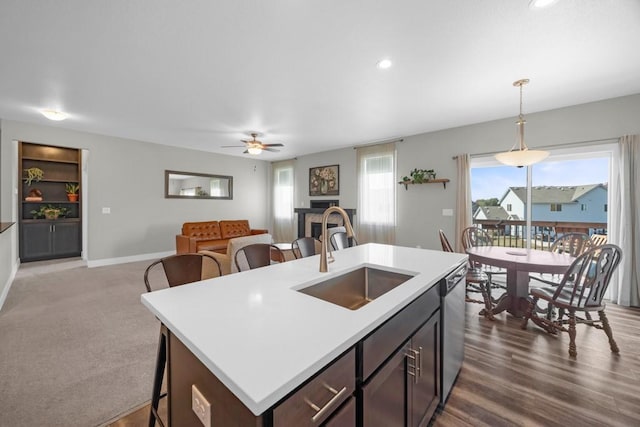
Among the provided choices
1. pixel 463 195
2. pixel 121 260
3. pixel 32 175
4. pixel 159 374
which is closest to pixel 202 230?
pixel 121 260

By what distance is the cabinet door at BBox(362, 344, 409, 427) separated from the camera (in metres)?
0.89

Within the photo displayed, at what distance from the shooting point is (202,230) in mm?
5727

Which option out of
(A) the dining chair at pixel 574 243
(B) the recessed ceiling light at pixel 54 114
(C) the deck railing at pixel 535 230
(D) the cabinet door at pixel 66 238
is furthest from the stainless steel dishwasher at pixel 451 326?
(D) the cabinet door at pixel 66 238

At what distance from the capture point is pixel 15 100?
3471mm

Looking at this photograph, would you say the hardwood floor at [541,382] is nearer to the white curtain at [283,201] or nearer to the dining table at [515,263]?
the dining table at [515,263]

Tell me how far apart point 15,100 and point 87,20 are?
2.68m

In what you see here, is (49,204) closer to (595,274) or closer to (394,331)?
(394,331)

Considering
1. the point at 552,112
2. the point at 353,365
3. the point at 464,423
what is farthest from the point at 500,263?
the point at 552,112

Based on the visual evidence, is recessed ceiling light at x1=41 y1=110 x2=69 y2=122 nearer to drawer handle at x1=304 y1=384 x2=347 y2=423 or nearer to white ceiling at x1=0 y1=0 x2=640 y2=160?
white ceiling at x1=0 y1=0 x2=640 y2=160

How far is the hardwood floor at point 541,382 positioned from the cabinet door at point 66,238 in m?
6.12

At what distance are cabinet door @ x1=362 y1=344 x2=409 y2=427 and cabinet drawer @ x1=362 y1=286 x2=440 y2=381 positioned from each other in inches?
1.6

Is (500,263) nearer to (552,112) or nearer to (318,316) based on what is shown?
(318,316)

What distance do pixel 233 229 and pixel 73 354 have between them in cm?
421

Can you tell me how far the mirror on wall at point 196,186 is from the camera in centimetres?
619
